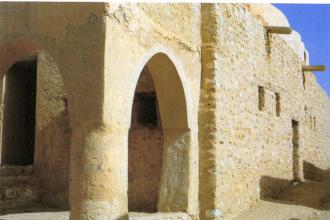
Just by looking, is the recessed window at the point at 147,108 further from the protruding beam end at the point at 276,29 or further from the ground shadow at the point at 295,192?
the protruding beam end at the point at 276,29

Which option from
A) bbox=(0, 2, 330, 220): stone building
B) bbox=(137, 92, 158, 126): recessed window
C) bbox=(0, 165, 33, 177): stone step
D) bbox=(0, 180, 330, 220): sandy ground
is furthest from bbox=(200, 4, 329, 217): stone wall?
bbox=(0, 165, 33, 177): stone step

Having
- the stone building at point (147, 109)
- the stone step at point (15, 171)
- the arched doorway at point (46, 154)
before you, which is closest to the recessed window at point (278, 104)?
the stone building at point (147, 109)

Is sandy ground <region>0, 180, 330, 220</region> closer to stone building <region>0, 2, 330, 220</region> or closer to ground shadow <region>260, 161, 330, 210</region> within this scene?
ground shadow <region>260, 161, 330, 210</region>

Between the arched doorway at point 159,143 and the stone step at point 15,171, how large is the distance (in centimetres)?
235

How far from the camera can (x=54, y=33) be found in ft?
18.5

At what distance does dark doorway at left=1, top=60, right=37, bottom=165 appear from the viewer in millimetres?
11180

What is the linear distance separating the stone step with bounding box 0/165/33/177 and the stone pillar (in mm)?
4496

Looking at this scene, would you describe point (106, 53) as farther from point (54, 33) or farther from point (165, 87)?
point (165, 87)

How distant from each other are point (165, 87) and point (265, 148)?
3661mm

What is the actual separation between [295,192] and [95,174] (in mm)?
6884

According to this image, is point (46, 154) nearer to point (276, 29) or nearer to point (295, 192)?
point (295, 192)

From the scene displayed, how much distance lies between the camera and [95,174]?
5.15 m

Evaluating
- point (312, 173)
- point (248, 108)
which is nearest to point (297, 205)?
point (248, 108)

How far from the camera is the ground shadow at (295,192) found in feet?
32.4
